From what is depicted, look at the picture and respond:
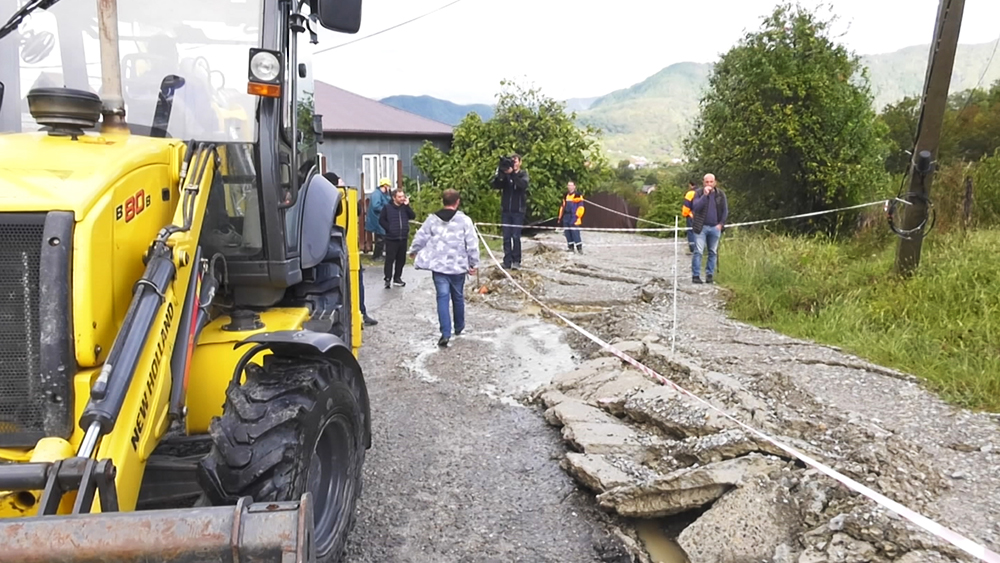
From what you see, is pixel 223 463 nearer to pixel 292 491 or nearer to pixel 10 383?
pixel 292 491

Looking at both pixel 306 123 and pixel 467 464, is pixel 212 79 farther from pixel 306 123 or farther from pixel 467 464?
pixel 467 464

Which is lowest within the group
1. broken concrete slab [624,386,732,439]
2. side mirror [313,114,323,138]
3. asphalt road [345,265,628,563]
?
asphalt road [345,265,628,563]

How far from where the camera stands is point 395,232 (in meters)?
12.2

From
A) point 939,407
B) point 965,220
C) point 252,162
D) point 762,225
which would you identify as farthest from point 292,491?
point 762,225

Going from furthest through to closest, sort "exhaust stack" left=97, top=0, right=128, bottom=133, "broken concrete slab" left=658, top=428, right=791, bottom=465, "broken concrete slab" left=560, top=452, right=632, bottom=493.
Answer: "broken concrete slab" left=560, top=452, right=632, bottom=493 → "broken concrete slab" left=658, top=428, right=791, bottom=465 → "exhaust stack" left=97, top=0, right=128, bottom=133

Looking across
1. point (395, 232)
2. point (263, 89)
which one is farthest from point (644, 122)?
point (263, 89)

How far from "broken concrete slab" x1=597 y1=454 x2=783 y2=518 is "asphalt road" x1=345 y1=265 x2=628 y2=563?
0.83ft

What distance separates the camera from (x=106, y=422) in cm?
236

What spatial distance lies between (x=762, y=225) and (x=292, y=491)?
1403cm

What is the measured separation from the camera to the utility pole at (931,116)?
7855mm

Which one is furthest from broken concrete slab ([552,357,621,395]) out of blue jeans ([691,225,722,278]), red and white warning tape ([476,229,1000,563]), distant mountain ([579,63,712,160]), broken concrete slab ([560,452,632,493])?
distant mountain ([579,63,712,160])

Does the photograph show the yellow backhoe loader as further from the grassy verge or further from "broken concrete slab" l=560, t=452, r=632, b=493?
the grassy verge

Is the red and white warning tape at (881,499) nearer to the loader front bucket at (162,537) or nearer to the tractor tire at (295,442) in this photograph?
the tractor tire at (295,442)

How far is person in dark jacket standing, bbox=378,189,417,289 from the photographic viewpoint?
1207 cm
